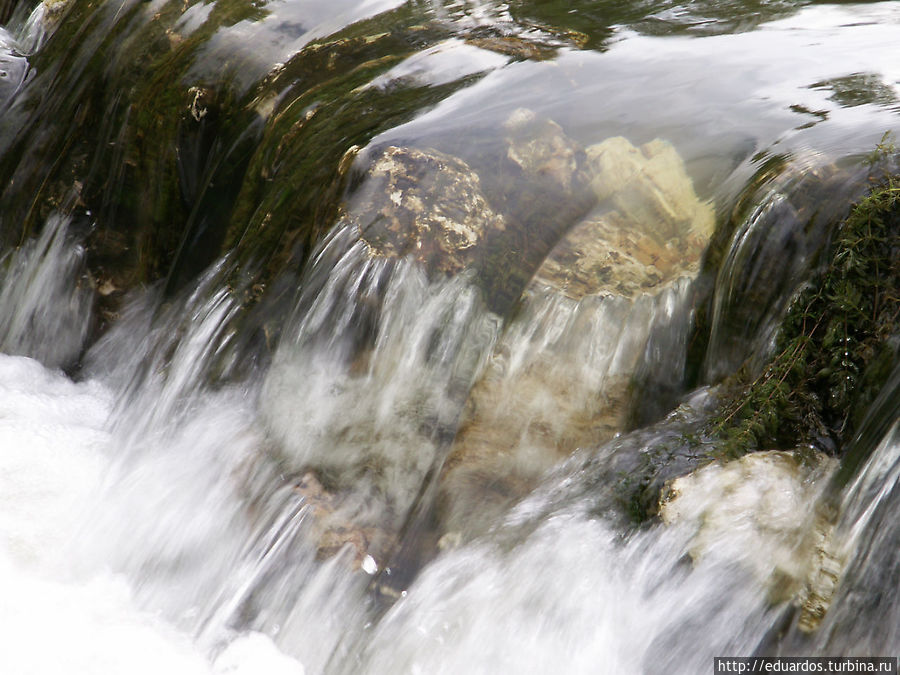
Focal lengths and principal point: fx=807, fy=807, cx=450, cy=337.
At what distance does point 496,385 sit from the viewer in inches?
117

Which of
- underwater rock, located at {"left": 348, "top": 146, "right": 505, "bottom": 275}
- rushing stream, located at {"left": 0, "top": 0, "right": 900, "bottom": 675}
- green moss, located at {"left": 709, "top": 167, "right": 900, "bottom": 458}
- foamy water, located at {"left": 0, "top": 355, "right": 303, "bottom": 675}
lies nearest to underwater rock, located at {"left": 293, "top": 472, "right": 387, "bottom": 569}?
rushing stream, located at {"left": 0, "top": 0, "right": 900, "bottom": 675}

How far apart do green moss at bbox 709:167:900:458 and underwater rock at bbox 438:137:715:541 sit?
42cm

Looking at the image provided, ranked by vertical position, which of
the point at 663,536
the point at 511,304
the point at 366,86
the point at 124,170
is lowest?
the point at 663,536

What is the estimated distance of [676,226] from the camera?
301cm

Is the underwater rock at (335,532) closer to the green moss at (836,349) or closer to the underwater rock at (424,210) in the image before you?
the underwater rock at (424,210)

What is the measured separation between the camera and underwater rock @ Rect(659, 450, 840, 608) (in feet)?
7.36

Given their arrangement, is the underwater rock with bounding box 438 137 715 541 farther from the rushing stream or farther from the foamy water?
the foamy water

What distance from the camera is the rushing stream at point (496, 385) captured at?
7.91ft

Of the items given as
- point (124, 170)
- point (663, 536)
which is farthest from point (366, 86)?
point (663, 536)

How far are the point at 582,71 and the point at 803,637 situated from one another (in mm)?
2614

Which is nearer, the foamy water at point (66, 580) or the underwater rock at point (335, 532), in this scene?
the foamy water at point (66, 580)

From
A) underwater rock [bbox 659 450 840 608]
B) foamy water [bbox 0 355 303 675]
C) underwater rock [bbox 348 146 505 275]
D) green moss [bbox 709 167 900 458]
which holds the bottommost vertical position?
foamy water [bbox 0 355 303 675]

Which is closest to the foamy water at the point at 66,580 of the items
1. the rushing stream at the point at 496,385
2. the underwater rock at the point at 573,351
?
the rushing stream at the point at 496,385

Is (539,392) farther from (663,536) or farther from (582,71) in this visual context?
(582,71)
